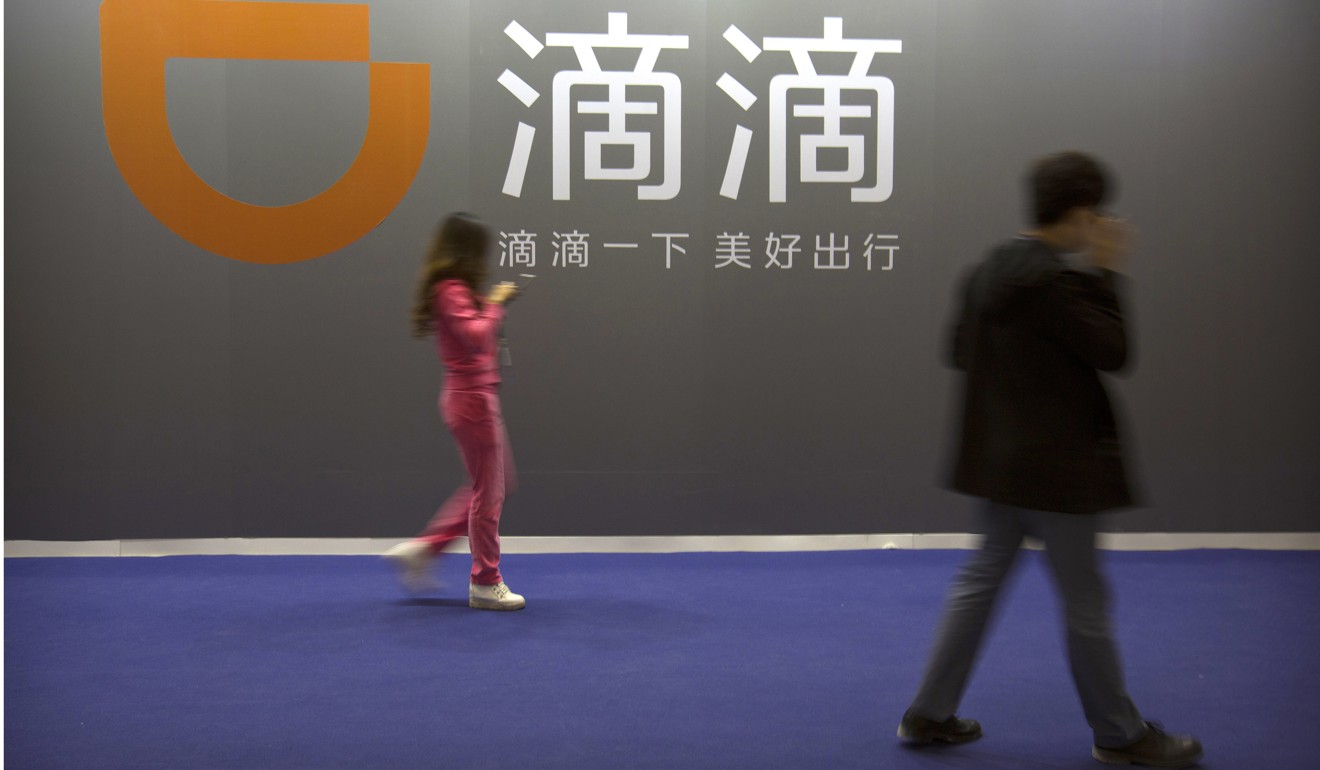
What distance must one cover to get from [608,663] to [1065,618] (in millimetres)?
1459

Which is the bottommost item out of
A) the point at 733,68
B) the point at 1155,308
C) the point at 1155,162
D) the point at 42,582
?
the point at 42,582

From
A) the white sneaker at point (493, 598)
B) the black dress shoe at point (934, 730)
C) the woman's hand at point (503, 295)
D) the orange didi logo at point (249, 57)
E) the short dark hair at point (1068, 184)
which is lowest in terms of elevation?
the white sneaker at point (493, 598)

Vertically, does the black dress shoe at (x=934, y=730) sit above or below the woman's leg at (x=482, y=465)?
below

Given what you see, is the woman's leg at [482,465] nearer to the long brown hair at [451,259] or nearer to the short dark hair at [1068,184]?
the long brown hair at [451,259]

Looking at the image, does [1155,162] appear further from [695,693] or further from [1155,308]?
[695,693]

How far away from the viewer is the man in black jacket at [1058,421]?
2.42 metres

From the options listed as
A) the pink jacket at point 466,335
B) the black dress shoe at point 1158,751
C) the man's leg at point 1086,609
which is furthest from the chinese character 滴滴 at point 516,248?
the black dress shoe at point 1158,751

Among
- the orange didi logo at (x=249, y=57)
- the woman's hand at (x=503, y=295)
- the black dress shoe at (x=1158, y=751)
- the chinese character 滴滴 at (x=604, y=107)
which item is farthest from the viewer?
the chinese character 滴滴 at (x=604, y=107)

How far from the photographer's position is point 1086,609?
2504mm

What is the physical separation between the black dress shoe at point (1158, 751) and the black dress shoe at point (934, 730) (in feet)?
1.08

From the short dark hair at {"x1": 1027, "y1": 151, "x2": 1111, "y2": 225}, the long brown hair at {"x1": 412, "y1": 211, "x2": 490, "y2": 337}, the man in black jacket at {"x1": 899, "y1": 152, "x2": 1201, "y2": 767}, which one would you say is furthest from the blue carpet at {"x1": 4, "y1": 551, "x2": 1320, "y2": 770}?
the short dark hair at {"x1": 1027, "y1": 151, "x2": 1111, "y2": 225}

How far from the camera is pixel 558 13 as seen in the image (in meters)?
5.05

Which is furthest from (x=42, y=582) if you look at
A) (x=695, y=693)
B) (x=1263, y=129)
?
(x=1263, y=129)

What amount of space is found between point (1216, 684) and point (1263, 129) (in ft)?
10.0
